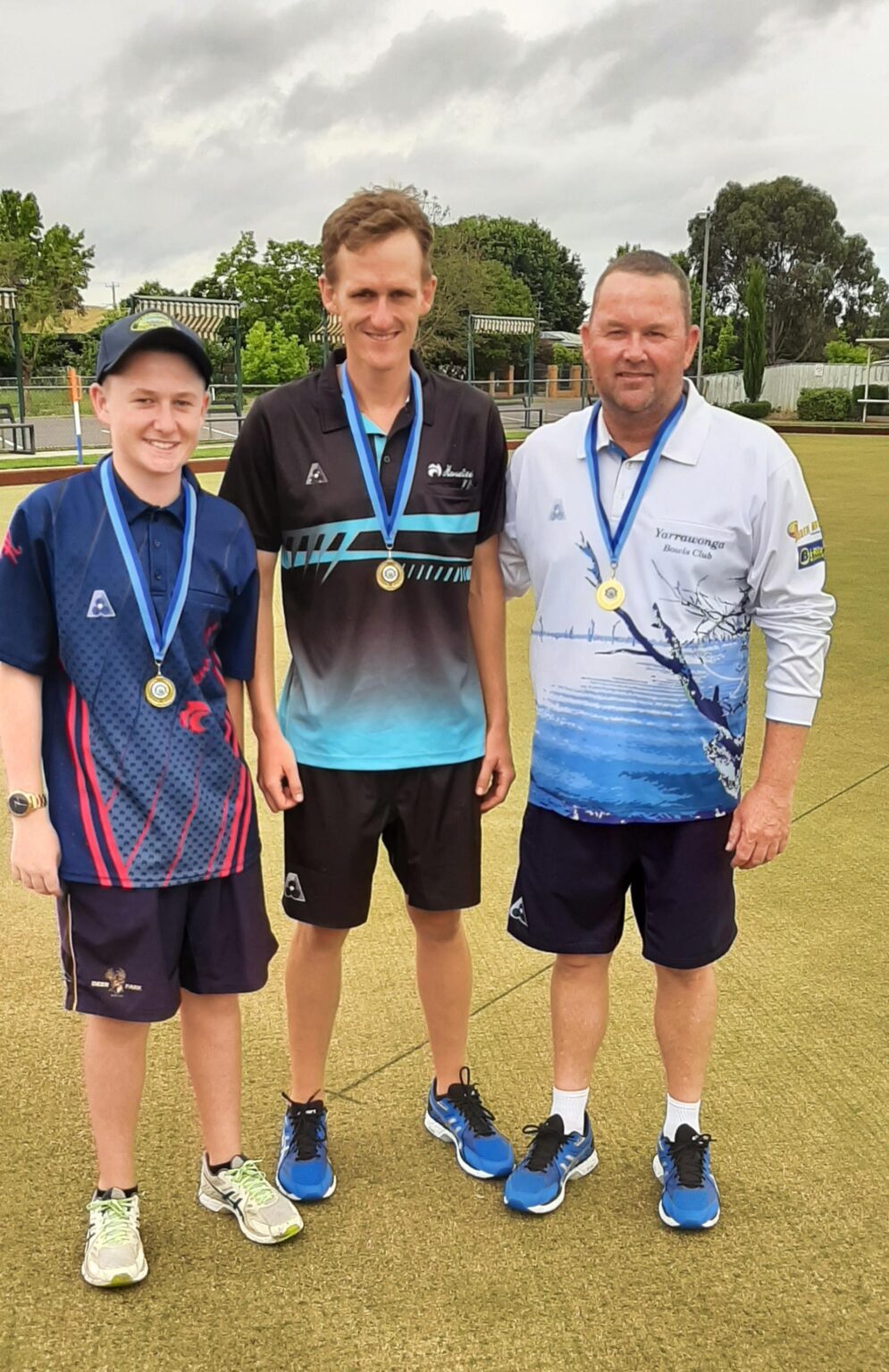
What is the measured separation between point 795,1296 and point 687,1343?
0.25 m

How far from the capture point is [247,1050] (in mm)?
3137

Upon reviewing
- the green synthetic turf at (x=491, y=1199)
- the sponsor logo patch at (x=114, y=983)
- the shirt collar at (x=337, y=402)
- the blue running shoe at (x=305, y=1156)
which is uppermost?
the shirt collar at (x=337, y=402)

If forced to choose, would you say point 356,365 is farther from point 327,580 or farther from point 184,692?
point 184,692

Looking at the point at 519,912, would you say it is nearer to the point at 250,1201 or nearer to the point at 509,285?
the point at 250,1201

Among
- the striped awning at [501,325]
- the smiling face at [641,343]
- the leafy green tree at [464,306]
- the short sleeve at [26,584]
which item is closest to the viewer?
the short sleeve at [26,584]

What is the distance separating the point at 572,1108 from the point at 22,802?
1.42m

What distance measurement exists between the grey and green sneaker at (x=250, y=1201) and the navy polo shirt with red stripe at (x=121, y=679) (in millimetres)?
696

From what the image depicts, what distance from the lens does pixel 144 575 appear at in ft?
7.22

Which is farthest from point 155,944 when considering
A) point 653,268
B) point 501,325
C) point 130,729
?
point 501,325

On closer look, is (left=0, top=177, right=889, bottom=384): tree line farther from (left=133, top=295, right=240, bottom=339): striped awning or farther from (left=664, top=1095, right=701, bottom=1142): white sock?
(left=664, top=1095, right=701, bottom=1142): white sock

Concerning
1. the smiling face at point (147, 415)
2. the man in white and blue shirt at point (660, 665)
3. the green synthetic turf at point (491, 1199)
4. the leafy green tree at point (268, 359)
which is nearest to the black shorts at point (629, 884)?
the man in white and blue shirt at point (660, 665)

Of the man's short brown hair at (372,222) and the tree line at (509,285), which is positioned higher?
the tree line at (509,285)

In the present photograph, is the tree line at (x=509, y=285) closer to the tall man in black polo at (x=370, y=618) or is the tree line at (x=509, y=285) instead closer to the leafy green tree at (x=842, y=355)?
the leafy green tree at (x=842, y=355)

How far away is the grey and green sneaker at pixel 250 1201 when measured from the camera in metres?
2.39
